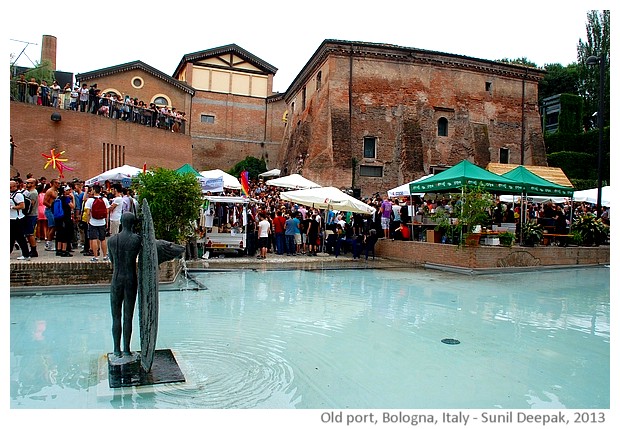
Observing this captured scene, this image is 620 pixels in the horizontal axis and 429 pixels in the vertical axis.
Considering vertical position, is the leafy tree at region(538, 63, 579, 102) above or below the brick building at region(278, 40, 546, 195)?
above

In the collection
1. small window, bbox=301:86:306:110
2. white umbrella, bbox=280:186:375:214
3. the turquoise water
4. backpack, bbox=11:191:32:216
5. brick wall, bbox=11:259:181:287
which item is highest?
small window, bbox=301:86:306:110

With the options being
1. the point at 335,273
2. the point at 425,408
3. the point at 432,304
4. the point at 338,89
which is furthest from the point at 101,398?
the point at 338,89

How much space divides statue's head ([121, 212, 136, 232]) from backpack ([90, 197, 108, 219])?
608 centimetres

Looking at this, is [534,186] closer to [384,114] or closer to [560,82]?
[384,114]

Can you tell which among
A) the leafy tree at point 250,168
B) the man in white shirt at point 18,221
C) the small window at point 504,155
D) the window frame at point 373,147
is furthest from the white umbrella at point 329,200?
the leafy tree at point 250,168

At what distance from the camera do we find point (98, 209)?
10367 mm

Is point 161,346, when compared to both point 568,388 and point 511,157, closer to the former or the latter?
point 568,388

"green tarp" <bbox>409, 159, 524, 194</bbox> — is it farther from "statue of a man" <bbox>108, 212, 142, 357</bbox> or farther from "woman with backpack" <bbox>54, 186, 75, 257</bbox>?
"statue of a man" <bbox>108, 212, 142, 357</bbox>

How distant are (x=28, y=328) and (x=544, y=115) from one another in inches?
1872

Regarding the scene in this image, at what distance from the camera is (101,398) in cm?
425

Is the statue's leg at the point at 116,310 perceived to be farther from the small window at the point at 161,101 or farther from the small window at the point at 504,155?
the small window at the point at 161,101

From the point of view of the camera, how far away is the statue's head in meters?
4.82

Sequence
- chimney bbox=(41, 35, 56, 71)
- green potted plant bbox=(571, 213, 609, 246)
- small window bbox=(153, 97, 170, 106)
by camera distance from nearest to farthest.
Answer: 1. green potted plant bbox=(571, 213, 609, 246)
2. small window bbox=(153, 97, 170, 106)
3. chimney bbox=(41, 35, 56, 71)

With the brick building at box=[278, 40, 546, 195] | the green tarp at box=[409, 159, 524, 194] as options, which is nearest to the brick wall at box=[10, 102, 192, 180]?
the brick building at box=[278, 40, 546, 195]
